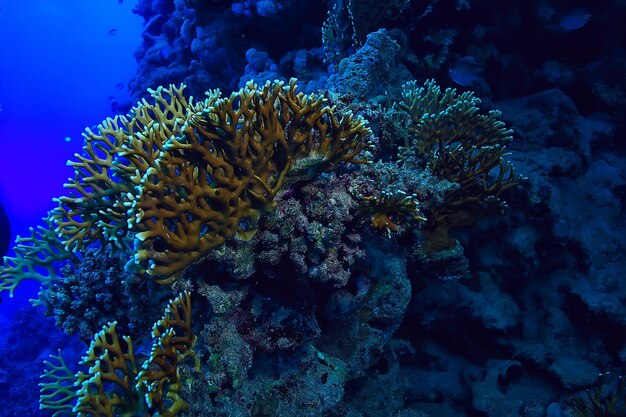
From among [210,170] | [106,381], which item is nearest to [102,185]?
[210,170]

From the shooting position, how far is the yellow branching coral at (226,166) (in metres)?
2.69

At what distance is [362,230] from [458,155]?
1.99m

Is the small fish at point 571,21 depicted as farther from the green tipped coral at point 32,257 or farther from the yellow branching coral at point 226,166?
the green tipped coral at point 32,257

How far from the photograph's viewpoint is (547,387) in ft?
17.1

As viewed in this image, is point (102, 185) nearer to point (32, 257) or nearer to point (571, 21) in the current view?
point (32, 257)

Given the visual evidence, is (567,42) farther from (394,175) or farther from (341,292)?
(341,292)

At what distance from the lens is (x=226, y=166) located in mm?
2900

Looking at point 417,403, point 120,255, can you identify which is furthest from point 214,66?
point 417,403

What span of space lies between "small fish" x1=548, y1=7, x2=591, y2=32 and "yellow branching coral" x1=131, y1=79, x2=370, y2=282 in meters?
6.55

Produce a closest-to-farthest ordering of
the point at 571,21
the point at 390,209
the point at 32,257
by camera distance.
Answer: the point at 390,209
the point at 32,257
the point at 571,21

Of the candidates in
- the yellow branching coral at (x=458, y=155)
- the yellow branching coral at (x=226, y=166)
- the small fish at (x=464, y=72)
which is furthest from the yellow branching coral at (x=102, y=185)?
the small fish at (x=464, y=72)

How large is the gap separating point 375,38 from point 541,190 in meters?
3.61

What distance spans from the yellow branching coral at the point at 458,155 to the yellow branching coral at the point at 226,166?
2.07 metres

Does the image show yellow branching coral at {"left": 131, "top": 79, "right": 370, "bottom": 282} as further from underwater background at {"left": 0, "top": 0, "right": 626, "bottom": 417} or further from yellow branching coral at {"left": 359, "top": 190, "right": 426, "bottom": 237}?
yellow branching coral at {"left": 359, "top": 190, "right": 426, "bottom": 237}
